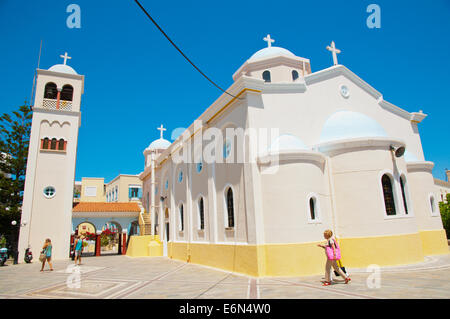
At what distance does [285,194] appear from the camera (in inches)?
402

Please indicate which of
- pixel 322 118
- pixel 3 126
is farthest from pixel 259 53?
pixel 3 126

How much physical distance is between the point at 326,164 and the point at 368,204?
6.71 ft

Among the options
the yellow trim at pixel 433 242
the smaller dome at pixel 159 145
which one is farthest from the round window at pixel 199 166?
the smaller dome at pixel 159 145

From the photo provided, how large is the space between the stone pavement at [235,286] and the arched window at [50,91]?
44.1 ft

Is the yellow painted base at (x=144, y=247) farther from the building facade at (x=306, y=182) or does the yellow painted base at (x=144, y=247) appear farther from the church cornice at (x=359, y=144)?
the church cornice at (x=359, y=144)

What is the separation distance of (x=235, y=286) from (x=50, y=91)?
62.2 feet

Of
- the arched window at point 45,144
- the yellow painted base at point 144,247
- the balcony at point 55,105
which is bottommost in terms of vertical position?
the yellow painted base at point 144,247

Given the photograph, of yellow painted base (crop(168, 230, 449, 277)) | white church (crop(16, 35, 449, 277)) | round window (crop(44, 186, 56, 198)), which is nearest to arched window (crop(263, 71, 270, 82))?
white church (crop(16, 35, 449, 277))

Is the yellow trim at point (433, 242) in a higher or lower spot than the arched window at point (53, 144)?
lower

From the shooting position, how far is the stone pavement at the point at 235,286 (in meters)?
6.87

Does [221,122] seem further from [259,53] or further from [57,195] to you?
[57,195]

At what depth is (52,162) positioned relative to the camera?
19125 millimetres

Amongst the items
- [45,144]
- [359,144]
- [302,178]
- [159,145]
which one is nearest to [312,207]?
[302,178]
